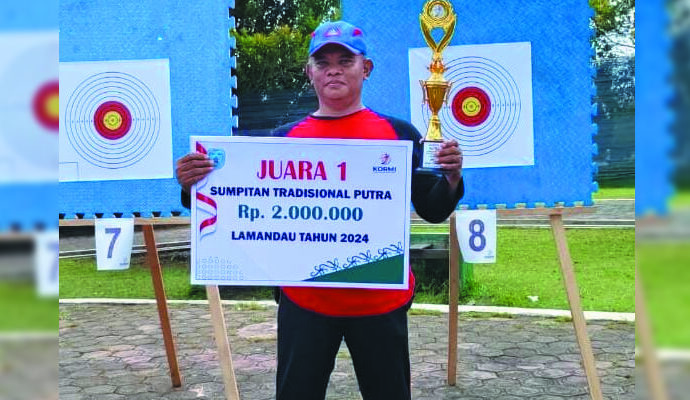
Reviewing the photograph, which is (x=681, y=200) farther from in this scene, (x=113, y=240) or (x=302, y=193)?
(x=113, y=240)

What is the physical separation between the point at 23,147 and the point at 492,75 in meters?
2.40

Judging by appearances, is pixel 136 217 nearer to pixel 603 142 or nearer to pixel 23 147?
pixel 23 147

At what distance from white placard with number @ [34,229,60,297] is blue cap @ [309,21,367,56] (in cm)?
125

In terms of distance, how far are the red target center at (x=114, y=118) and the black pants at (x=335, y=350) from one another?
4.53 feet

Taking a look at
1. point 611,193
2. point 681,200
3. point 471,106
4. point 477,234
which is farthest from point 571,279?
point 611,193

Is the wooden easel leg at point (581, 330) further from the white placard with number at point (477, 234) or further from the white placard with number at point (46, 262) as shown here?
the white placard with number at point (46, 262)

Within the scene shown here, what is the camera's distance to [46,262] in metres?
1.17

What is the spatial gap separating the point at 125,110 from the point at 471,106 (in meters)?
1.66

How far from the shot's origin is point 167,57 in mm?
3178

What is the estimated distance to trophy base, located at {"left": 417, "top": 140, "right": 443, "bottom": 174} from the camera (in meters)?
2.25

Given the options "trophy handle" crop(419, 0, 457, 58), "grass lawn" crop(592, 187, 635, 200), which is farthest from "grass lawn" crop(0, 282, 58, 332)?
"grass lawn" crop(592, 187, 635, 200)

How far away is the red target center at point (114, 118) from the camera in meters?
3.18

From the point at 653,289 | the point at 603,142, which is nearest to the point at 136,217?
the point at 653,289

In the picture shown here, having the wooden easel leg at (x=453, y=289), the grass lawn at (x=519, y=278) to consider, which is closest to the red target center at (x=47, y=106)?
the wooden easel leg at (x=453, y=289)
